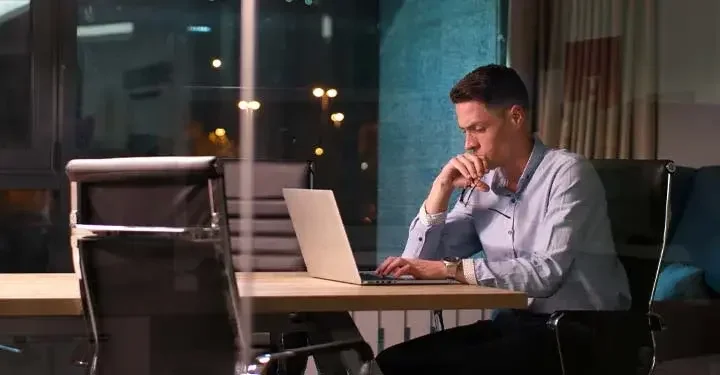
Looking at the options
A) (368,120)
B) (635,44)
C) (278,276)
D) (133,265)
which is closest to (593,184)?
(278,276)

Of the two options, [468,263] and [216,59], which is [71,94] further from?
[468,263]

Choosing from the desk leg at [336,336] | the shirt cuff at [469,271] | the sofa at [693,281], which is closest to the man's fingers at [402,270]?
the shirt cuff at [469,271]

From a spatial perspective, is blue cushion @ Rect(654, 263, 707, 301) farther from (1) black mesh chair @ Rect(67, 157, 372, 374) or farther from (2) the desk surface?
(1) black mesh chair @ Rect(67, 157, 372, 374)

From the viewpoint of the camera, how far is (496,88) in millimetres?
2357

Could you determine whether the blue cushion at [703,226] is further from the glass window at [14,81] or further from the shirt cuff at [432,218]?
the glass window at [14,81]

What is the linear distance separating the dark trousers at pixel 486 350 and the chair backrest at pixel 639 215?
28 centimetres

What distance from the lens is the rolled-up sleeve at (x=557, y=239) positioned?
207 centimetres

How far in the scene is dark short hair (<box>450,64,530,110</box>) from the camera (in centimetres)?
235

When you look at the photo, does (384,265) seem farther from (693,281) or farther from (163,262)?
(693,281)

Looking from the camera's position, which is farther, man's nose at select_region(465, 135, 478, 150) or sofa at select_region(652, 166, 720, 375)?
sofa at select_region(652, 166, 720, 375)

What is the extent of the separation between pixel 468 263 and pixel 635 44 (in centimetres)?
182

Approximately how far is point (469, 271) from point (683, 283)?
1165 millimetres

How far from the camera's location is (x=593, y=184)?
7.36 feet

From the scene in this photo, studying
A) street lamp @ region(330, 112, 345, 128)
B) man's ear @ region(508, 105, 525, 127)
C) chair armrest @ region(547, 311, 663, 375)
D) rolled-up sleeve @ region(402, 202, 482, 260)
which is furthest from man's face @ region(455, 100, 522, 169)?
street lamp @ region(330, 112, 345, 128)
